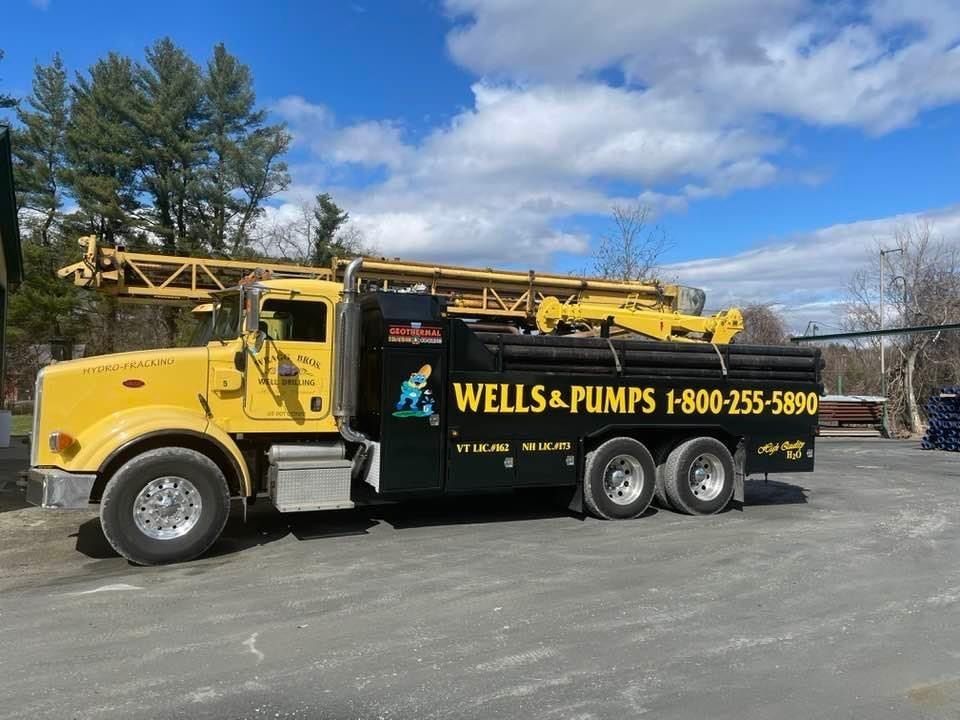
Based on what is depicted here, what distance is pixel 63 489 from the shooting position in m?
6.90

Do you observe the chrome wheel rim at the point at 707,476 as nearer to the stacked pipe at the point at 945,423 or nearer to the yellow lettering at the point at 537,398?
the yellow lettering at the point at 537,398

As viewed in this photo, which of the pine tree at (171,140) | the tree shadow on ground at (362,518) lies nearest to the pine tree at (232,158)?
the pine tree at (171,140)

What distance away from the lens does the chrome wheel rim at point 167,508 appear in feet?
23.3

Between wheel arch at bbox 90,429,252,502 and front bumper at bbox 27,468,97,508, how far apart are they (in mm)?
116

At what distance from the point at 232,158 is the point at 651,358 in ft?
104

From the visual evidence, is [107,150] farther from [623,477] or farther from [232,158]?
[623,477]

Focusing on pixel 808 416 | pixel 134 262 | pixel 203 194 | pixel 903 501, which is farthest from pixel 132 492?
pixel 203 194

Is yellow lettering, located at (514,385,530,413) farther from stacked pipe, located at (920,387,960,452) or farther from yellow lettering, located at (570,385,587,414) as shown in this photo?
stacked pipe, located at (920,387,960,452)

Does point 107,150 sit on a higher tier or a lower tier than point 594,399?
Answer: higher

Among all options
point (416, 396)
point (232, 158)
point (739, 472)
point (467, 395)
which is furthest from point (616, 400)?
point (232, 158)

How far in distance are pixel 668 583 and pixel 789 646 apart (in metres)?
1.60

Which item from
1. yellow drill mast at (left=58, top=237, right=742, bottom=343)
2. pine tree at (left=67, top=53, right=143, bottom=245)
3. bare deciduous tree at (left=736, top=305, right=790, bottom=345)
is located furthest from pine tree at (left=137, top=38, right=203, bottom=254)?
bare deciduous tree at (left=736, top=305, right=790, bottom=345)

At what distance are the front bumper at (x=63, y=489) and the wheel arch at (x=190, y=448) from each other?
4.6 inches

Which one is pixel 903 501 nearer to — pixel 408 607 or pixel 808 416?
pixel 808 416
